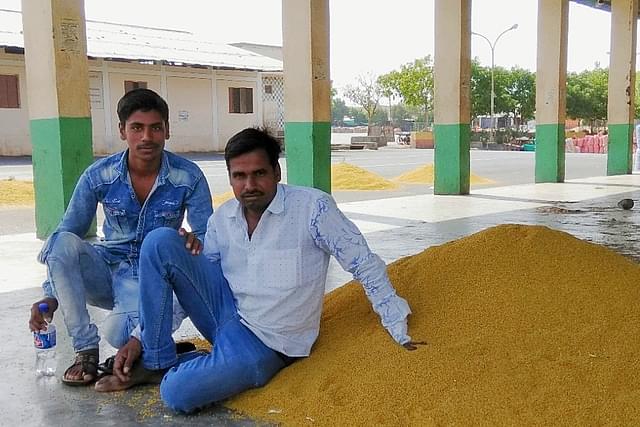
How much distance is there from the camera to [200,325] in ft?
9.14

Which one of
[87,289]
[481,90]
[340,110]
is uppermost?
[340,110]

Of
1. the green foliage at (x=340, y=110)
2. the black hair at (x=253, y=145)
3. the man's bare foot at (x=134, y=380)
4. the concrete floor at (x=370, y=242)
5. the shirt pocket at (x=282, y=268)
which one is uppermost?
the green foliage at (x=340, y=110)

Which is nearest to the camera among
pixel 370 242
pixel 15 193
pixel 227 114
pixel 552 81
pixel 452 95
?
pixel 370 242

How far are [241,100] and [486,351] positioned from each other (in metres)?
24.0

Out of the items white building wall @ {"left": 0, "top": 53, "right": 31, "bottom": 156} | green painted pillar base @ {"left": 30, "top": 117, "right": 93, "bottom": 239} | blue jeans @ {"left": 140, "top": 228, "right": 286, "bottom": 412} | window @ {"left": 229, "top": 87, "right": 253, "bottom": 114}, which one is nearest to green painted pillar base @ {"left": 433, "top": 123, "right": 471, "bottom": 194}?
green painted pillar base @ {"left": 30, "top": 117, "right": 93, "bottom": 239}

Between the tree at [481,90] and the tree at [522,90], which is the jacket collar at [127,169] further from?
the tree at [522,90]

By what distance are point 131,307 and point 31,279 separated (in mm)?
2372

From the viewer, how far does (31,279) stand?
5023mm

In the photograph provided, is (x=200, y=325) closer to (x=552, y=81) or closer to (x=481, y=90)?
(x=552, y=81)

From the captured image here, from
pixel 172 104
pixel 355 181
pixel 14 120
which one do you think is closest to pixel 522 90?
pixel 172 104

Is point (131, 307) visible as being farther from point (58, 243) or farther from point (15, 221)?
point (15, 221)

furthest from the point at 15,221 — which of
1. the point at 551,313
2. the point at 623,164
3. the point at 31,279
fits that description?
the point at 623,164

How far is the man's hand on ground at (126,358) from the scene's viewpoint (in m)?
2.76

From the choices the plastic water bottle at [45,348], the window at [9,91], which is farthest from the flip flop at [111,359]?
the window at [9,91]
